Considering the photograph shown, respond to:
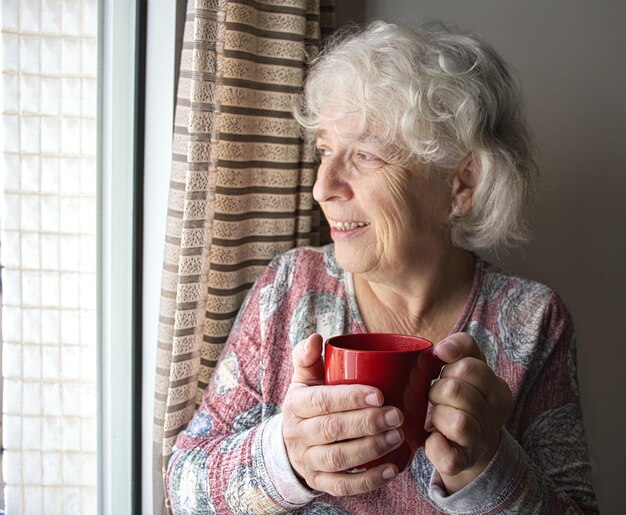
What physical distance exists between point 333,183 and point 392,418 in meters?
0.54

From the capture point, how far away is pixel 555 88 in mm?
1718

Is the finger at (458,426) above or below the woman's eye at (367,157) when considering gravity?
below

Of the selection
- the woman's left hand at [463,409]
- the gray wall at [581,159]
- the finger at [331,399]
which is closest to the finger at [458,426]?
the woman's left hand at [463,409]

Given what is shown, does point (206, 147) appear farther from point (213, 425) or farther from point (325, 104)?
point (213, 425)

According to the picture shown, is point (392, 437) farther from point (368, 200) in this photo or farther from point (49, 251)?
point (49, 251)

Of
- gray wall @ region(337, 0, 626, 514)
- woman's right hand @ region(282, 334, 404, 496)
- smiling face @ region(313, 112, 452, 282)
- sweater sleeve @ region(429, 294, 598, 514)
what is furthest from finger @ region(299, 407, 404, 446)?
gray wall @ region(337, 0, 626, 514)

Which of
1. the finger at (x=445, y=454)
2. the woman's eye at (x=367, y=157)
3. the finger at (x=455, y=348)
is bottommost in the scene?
the finger at (x=445, y=454)

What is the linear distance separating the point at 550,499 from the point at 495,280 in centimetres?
48

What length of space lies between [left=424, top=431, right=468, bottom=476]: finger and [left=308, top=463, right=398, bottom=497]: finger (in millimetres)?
59

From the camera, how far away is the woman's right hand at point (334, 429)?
→ 815 mm

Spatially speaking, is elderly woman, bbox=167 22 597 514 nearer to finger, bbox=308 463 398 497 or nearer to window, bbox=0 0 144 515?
finger, bbox=308 463 398 497

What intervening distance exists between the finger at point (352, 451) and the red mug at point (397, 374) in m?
0.02

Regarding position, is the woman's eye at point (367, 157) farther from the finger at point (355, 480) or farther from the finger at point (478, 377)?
the finger at point (355, 480)

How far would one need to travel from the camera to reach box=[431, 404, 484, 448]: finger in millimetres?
848
